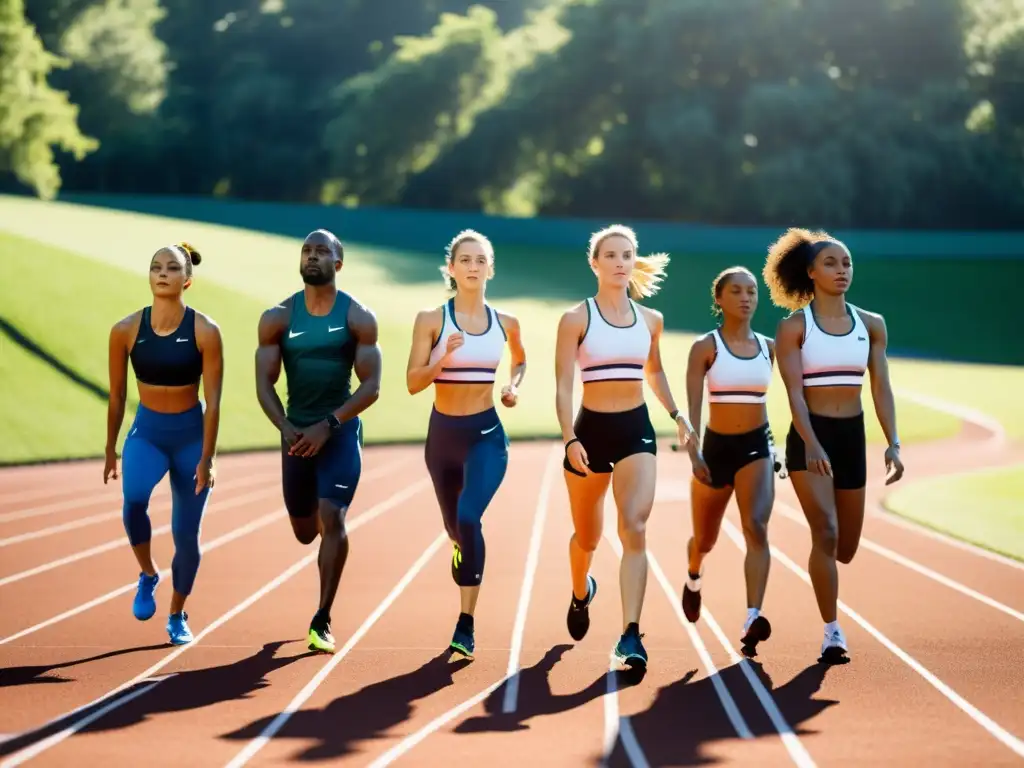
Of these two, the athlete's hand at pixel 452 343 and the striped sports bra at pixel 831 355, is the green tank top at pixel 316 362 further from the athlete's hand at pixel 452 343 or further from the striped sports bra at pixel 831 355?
the striped sports bra at pixel 831 355

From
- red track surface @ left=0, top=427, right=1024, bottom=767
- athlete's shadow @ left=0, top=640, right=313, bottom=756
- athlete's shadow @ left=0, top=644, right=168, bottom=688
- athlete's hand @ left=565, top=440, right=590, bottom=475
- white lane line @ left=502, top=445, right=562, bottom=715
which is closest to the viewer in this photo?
red track surface @ left=0, top=427, right=1024, bottom=767

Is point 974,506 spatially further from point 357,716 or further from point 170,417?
point 357,716

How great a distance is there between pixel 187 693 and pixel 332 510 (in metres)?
1.43

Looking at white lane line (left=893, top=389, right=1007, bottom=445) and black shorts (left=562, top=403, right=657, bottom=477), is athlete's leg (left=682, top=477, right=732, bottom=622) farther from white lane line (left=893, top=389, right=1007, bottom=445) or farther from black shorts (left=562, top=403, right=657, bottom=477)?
white lane line (left=893, top=389, right=1007, bottom=445)

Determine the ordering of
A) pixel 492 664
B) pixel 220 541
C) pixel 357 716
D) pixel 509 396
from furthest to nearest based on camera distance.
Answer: pixel 220 541 < pixel 509 396 < pixel 492 664 < pixel 357 716

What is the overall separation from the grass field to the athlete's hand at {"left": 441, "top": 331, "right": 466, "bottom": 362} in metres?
6.85

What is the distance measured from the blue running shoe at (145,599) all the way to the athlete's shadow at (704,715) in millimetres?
3009

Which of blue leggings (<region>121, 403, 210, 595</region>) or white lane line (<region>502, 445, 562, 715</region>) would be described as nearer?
white lane line (<region>502, 445, 562, 715</region>)

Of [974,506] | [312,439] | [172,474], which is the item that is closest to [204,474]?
[172,474]

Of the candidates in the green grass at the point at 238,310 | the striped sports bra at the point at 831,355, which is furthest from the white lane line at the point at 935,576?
the green grass at the point at 238,310

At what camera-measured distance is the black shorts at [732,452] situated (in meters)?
7.96

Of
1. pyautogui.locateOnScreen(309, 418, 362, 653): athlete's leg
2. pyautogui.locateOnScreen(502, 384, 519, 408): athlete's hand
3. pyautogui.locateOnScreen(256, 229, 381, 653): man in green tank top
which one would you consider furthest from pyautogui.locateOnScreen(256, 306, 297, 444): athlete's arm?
pyautogui.locateOnScreen(502, 384, 519, 408): athlete's hand

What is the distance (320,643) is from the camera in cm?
770

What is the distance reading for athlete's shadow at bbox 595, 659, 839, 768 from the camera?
5770 millimetres
